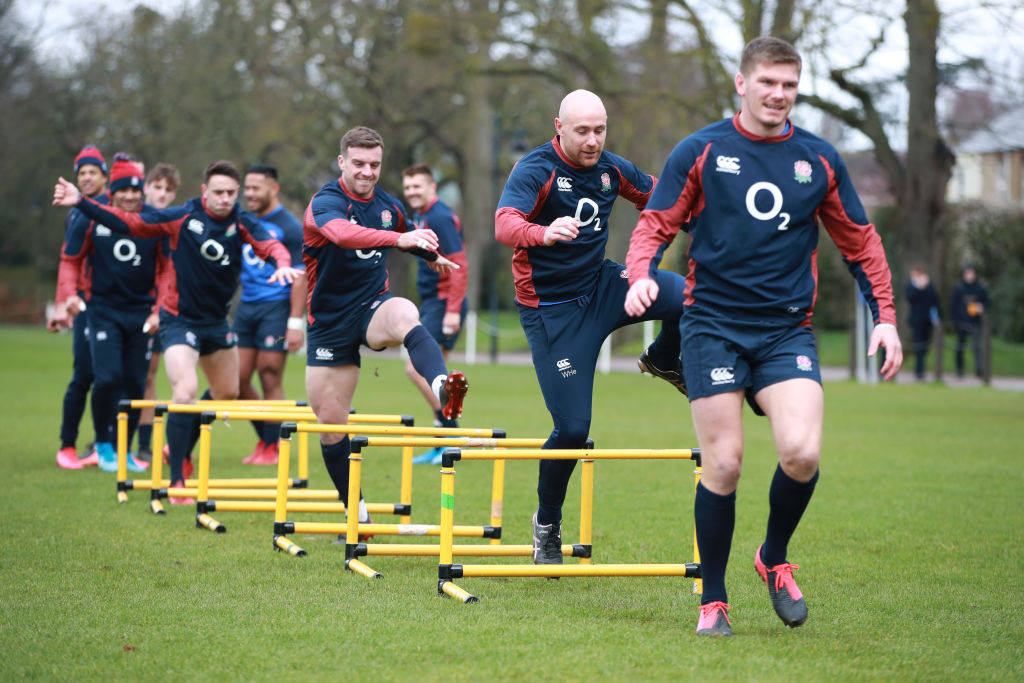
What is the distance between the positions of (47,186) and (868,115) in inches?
1449

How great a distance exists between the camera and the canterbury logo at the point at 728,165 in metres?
4.88

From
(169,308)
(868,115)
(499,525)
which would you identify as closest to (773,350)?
(499,525)

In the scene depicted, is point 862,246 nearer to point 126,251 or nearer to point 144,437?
point 126,251

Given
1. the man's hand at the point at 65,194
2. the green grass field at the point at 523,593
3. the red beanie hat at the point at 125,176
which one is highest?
the red beanie hat at the point at 125,176

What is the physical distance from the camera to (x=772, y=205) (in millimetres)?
4883

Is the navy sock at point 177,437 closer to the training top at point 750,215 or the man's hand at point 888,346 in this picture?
the training top at point 750,215

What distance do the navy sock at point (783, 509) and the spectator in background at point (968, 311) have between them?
20.4 m

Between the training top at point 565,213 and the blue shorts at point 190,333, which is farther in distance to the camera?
the blue shorts at point 190,333

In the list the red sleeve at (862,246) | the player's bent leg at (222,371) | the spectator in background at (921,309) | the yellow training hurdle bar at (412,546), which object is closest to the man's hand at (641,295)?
the red sleeve at (862,246)

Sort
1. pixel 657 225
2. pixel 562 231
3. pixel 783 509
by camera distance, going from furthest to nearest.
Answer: pixel 562 231
pixel 783 509
pixel 657 225

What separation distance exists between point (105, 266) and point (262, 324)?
1498mm

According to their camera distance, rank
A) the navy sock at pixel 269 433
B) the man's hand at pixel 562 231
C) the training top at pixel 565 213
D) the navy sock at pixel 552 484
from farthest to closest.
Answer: the navy sock at pixel 269 433, the navy sock at pixel 552 484, the training top at pixel 565 213, the man's hand at pixel 562 231

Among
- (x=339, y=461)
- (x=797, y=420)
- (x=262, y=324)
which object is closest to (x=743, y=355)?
(x=797, y=420)

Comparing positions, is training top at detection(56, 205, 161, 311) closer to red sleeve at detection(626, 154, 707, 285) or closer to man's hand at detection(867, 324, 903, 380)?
red sleeve at detection(626, 154, 707, 285)
